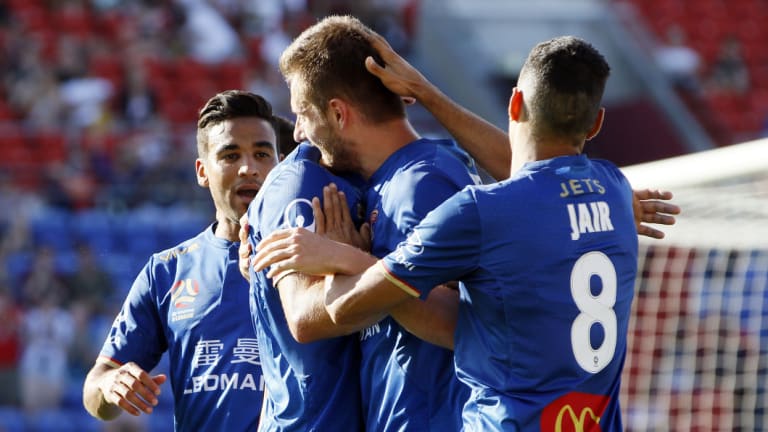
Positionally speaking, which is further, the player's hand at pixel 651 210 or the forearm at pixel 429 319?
the player's hand at pixel 651 210

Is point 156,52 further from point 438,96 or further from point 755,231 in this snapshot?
point 438,96

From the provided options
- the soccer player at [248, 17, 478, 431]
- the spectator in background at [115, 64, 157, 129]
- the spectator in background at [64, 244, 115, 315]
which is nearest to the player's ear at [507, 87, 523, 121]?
the soccer player at [248, 17, 478, 431]

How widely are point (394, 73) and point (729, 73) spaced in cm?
1700

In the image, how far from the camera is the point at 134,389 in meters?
4.45

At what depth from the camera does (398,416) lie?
3613mm

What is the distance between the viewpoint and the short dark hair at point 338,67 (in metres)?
3.76

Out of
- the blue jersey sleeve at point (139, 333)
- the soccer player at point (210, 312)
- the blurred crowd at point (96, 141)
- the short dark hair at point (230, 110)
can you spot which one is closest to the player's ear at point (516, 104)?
the soccer player at point (210, 312)

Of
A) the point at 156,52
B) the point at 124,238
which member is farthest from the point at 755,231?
the point at 156,52

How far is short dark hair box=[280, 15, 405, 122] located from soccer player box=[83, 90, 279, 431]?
1.20 m

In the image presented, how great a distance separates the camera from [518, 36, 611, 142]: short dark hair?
3.47 metres

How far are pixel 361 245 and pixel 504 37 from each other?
15.3m

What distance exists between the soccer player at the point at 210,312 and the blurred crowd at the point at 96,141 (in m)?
8.00

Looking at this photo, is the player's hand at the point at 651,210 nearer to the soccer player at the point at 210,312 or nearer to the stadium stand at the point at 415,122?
the soccer player at the point at 210,312

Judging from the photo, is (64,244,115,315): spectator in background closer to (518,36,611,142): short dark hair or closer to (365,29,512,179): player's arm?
(365,29,512,179): player's arm
